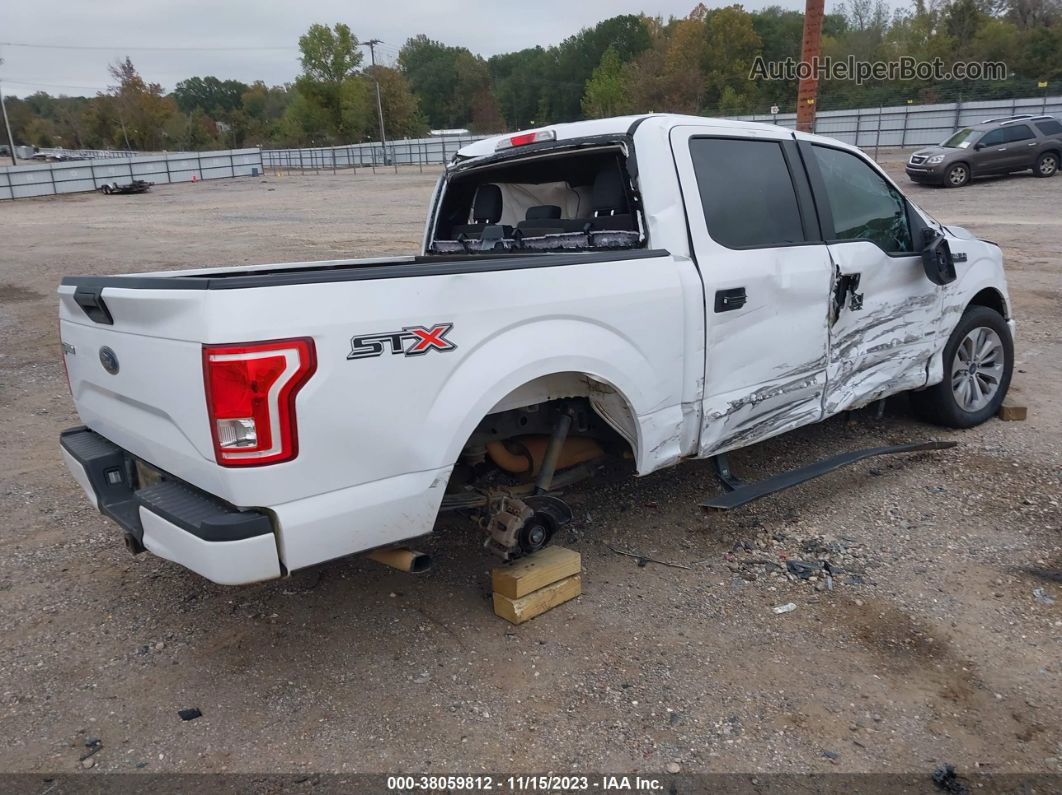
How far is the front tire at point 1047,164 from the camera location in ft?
68.4

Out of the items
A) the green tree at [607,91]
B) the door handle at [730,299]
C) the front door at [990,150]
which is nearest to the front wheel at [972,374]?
the door handle at [730,299]

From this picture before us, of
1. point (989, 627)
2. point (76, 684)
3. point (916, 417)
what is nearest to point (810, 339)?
point (989, 627)

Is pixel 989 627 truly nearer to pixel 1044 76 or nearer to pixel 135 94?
pixel 1044 76

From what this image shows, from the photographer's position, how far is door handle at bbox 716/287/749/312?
11.5ft

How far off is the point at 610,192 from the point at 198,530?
2494mm

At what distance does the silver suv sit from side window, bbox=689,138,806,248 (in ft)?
63.9

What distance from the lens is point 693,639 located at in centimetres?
315

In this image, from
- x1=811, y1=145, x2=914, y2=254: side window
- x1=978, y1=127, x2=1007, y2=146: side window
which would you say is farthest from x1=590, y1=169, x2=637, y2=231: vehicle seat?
x1=978, y1=127, x2=1007, y2=146: side window

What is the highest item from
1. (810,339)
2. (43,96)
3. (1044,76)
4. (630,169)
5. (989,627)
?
(43,96)

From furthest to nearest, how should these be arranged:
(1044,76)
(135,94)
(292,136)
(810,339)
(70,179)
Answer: (292,136)
(135,94)
(1044,76)
(70,179)
(810,339)

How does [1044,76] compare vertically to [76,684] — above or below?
above

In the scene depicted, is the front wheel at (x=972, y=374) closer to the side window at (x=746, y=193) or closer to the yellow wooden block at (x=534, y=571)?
the side window at (x=746, y=193)

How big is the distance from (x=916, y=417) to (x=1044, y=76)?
5253 centimetres

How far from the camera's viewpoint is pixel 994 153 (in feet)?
67.5
